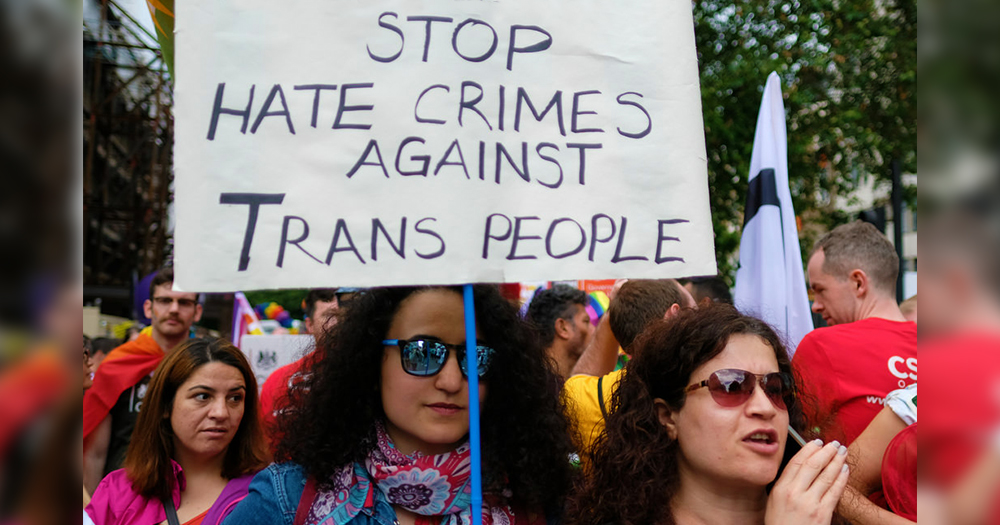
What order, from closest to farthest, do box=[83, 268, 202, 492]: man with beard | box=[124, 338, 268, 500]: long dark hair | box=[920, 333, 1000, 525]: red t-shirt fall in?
box=[920, 333, 1000, 525]: red t-shirt
box=[124, 338, 268, 500]: long dark hair
box=[83, 268, 202, 492]: man with beard

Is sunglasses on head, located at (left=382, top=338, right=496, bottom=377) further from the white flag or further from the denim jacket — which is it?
the white flag

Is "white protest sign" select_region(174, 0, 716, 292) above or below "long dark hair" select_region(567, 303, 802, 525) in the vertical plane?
above

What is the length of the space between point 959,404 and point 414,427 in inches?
63.8

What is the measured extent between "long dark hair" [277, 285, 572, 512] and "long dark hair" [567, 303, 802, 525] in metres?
0.14

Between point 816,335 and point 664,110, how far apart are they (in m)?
1.38

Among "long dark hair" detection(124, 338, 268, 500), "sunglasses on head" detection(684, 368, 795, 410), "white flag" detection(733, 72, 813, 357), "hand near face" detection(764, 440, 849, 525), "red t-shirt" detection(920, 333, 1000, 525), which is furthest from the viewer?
"white flag" detection(733, 72, 813, 357)

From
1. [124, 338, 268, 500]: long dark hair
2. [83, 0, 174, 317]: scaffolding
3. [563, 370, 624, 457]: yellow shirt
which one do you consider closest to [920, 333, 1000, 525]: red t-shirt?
[563, 370, 624, 457]: yellow shirt

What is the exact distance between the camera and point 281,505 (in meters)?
2.01

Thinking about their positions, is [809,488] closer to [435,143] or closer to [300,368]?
[435,143]

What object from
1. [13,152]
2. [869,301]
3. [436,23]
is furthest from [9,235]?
[869,301]

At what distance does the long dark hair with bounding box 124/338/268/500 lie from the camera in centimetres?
306

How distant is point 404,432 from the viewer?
2109 mm

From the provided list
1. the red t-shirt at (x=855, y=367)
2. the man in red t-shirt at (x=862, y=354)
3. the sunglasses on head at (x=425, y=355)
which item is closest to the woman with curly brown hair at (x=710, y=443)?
the sunglasses on head at (x=425, y=355)

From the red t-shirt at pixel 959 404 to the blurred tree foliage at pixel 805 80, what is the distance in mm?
10938
